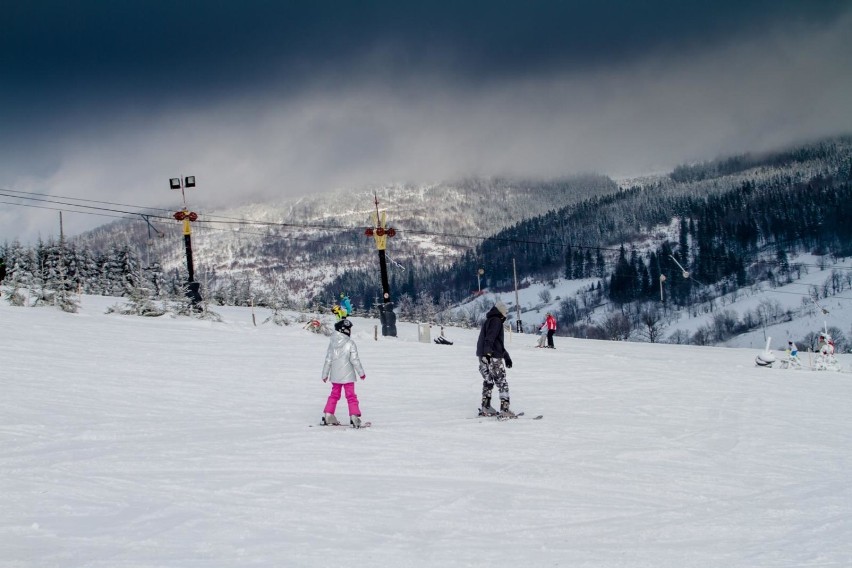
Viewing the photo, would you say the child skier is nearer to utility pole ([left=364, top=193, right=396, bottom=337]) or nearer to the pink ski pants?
the pink ski pants

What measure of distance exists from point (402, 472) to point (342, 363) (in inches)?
142

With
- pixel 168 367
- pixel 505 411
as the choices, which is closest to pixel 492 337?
pixel 505 411

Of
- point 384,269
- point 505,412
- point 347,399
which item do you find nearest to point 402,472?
point 347,399

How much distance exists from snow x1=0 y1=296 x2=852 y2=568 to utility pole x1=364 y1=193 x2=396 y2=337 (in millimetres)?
15579

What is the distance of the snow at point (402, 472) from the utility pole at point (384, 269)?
1558 cm

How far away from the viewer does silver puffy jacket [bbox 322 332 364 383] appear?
40.2 feet

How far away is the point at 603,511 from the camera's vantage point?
24.5ft

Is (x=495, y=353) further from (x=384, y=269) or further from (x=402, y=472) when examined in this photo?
(x=384, y=269)

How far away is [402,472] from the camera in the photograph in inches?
355

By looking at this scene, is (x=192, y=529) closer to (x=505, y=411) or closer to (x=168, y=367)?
(x=505, y=411)

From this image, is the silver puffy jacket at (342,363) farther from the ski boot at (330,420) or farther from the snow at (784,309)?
the snow at (784,309)

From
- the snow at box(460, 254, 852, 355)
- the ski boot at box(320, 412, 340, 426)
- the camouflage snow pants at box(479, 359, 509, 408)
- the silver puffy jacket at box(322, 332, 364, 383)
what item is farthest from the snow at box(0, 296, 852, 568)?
the snow at box(460, 254, 852, 355)

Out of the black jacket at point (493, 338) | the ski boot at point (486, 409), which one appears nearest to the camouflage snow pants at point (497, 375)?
the black jacket at point (493, 338)

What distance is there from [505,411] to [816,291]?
613 ft
